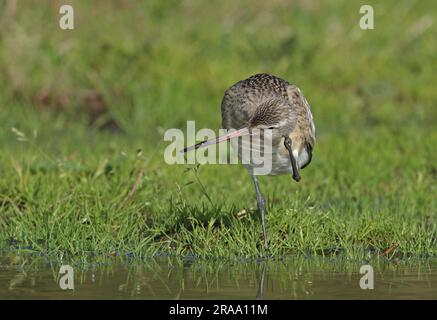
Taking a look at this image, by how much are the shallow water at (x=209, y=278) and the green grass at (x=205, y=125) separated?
0.25 meters

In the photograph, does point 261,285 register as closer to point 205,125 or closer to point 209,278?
point 209,278

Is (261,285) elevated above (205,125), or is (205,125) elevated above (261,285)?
(205,125)

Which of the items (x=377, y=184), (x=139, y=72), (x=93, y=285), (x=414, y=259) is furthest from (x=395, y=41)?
(x=93, y=285)

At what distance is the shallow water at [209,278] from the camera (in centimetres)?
589

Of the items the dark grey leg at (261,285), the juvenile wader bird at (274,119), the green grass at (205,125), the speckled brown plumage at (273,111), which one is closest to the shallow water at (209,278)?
the dark grey leg at (261,285)

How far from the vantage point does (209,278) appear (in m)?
Result: 6.37

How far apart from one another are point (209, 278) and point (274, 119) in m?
1.12

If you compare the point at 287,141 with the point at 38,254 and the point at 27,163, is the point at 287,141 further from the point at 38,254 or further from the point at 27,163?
the point at 27,163

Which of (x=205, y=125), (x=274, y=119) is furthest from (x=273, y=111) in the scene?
(x=205, y=125)

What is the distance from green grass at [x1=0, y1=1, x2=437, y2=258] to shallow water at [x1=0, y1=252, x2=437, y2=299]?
0.83 ft

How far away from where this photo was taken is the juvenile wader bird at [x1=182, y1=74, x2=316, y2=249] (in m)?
6.84

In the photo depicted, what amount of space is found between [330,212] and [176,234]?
111 centimetres

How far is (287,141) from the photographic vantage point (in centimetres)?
709

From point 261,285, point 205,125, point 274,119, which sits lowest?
point 261,285
